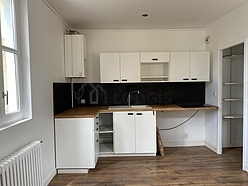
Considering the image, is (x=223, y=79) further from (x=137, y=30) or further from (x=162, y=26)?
(x=137, y=30)

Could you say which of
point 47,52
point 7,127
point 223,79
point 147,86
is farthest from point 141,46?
point 7,127

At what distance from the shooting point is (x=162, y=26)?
162 inches

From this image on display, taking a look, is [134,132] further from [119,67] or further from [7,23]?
[7,23]

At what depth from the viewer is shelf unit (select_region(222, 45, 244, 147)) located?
4089mm

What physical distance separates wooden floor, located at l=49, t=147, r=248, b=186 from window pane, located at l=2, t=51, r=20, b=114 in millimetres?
1392

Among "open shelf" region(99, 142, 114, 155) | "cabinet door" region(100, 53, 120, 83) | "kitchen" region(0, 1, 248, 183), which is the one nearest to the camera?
"kitchen" region(0, 1, 248, 183)

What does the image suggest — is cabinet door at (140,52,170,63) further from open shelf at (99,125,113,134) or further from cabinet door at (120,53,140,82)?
open shelf at (99,125,113,134)

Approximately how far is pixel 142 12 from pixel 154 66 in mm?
1373

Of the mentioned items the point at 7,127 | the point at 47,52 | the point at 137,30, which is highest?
the point at 137,30

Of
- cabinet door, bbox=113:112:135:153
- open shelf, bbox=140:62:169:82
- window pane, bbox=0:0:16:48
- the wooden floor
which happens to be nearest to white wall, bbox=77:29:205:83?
open shelf, bbox=140:62:169:82

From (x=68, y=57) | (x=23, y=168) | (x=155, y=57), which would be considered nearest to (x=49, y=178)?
(x=23, y=168)

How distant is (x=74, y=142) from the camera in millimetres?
3061

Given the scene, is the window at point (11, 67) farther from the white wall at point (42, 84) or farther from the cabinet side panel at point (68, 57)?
the cabinet side panel at point (68, 57)

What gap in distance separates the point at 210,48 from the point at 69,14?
9.72ft
